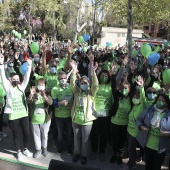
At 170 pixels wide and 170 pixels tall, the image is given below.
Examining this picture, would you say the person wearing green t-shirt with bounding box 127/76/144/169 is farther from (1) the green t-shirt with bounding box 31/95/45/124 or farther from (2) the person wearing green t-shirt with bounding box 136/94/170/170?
(1) the green t-shirt with bounding box 31/95/45/124

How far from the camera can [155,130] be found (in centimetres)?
374

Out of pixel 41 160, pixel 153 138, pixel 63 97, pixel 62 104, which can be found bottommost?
pixel 41 160


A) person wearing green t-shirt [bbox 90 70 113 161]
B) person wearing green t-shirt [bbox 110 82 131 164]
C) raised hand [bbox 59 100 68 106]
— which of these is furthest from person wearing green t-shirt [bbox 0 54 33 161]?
person wearing green t-shirt [bbox 110 82 131 164]

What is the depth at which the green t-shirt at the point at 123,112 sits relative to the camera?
14.5ft

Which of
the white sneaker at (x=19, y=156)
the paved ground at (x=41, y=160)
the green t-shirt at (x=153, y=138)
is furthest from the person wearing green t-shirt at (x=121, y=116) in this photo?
the white sneaker at (x=19, y=156)

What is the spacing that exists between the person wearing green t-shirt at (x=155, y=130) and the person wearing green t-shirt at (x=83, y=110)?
3.11ft

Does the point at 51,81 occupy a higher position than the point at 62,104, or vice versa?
the point at 51,81

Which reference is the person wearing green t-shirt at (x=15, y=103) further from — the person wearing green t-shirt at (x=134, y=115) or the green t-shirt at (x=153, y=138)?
the green t-shirt at (x=153, y=138)

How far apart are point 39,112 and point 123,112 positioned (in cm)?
154

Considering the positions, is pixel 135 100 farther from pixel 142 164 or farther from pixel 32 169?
pixel 32 169

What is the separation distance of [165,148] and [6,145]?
327 centimetres

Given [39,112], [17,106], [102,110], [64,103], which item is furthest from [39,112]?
[102,110]

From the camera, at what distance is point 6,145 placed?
5.29 meters

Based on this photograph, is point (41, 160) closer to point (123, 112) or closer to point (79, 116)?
point (79, 116)
